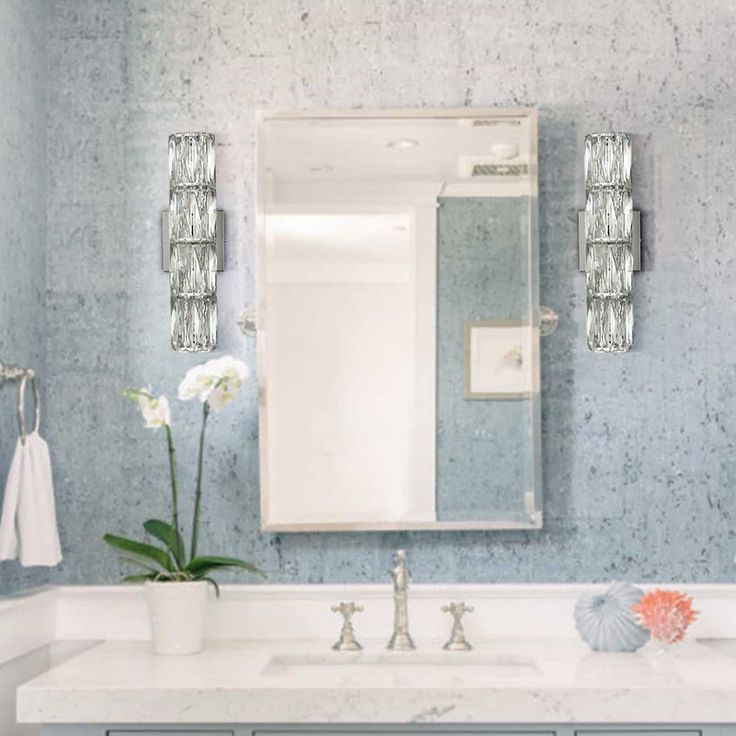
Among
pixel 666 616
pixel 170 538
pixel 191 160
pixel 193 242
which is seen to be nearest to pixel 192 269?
pixel 193 242

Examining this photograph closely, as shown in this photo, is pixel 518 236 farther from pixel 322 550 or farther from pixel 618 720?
pixel 618 720

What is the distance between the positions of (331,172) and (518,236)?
0.44 m

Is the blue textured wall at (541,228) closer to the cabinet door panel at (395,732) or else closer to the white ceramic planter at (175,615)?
the white ceramic planter at (175,615)

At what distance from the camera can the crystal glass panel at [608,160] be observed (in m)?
A: 3.04

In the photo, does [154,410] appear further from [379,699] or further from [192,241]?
[379,699]

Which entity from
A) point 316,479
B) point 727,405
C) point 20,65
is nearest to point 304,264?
point 316,479

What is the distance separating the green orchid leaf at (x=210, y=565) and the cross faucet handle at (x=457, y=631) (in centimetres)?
42

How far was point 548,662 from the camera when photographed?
274cm

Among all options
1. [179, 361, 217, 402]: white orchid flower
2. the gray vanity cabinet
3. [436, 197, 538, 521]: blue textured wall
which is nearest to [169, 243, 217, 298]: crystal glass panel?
[179, 361, 217, 402]: white orchid flower

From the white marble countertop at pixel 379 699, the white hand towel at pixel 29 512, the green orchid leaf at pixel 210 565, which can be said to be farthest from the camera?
the green orchid leaf at pixel 210 565

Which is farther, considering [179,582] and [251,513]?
[251,513]

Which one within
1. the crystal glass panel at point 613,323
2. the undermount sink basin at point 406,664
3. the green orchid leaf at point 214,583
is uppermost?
the crystal glass panel at point 613,323

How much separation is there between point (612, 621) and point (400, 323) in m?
0.79

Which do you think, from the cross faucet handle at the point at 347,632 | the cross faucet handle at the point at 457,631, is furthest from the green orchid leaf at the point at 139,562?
the cross faucet handle at the point at 457,631
